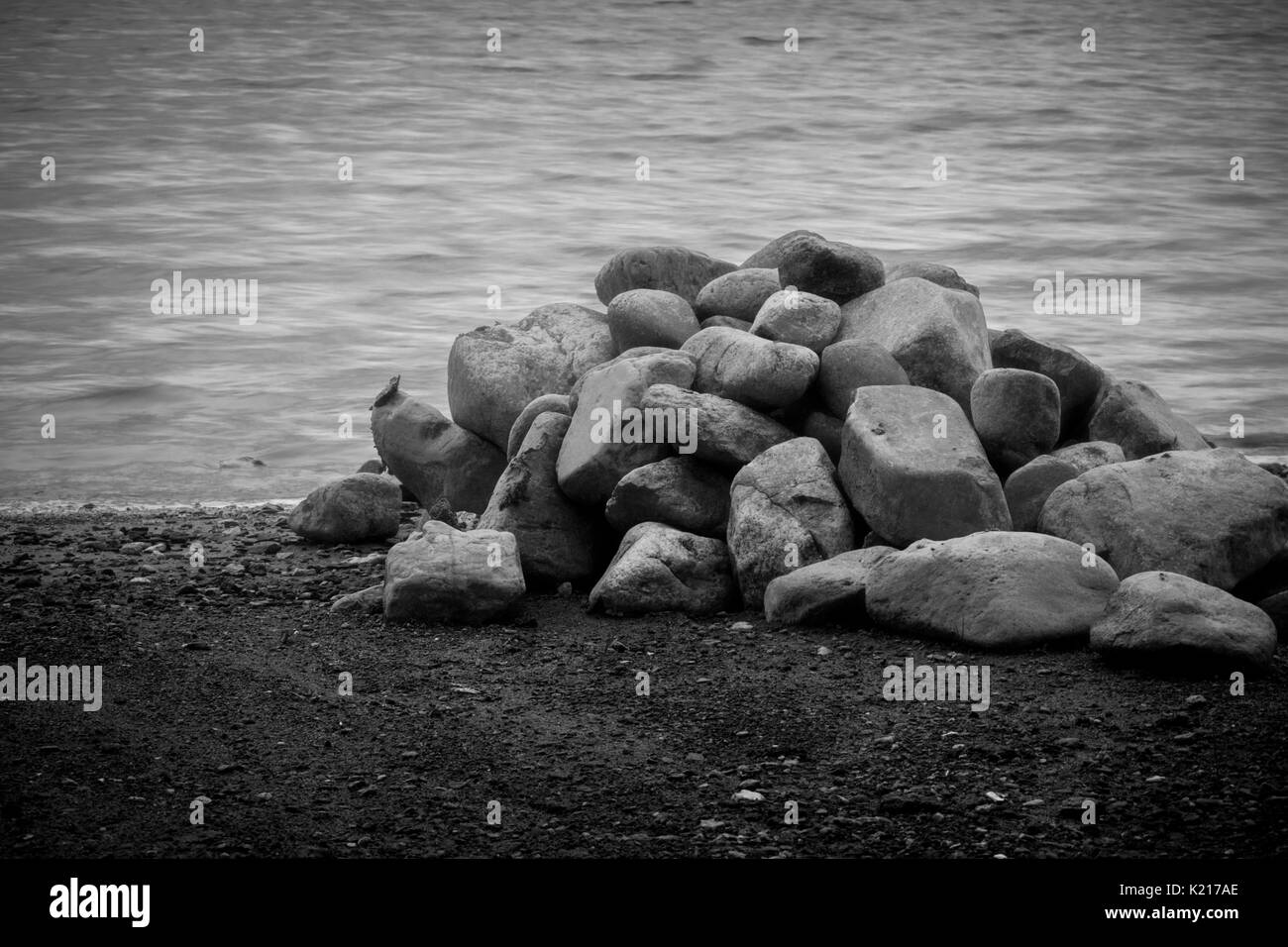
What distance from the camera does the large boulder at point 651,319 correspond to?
26.8ft

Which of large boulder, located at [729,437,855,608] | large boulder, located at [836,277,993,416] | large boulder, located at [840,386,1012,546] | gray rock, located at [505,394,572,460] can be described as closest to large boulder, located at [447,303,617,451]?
gray rock, located at [505,394,572,460]

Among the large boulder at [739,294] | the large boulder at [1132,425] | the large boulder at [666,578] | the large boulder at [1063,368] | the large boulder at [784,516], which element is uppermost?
the large boulder at [739,294]

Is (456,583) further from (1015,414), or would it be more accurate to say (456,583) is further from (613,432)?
(1015,414)

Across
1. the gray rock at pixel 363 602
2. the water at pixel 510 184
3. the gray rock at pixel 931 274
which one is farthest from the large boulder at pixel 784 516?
the water at pixel 510 184

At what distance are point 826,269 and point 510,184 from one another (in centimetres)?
1996

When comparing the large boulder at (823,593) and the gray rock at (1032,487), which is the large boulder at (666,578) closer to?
the large boulder at (823,593)

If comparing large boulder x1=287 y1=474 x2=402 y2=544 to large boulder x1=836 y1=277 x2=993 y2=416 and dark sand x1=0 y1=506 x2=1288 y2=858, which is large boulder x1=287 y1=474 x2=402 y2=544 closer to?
dark sand x1=0 y1=506 x2=1288 y2=858

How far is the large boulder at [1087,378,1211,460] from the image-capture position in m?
7.84

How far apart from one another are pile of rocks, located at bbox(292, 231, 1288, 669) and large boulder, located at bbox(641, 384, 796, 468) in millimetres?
13

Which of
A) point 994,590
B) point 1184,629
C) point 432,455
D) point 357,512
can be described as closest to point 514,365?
point 432,455

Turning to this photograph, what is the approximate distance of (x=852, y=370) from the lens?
7465 millimetres

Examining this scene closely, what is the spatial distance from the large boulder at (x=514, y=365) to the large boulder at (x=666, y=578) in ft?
5.25

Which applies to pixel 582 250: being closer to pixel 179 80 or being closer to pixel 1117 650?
pixel 1117 650
